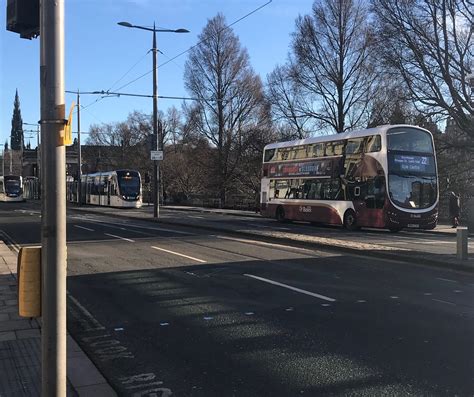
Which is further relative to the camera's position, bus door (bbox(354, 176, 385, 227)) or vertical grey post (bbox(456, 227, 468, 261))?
bus door (bbox(354, 176, 385, 227))

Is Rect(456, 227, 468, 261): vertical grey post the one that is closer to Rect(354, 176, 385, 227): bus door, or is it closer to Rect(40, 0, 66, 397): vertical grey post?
Rect(354, 176, 385, 227): bus door

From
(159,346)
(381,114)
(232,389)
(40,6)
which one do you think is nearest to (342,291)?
(159,346)

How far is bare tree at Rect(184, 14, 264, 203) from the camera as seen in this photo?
51.2 m

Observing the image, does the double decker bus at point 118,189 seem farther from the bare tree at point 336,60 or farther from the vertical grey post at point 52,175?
the vertical grey post at point 52,175

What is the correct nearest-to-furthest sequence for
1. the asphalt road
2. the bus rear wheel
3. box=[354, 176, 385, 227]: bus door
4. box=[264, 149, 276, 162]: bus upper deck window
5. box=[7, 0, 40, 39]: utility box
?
box=[7, 0, 40, 39]: utility box < the asphalt road < box=[354, 176, 385, 227]: bus door < the bus rear wheel < box=[264, 149, 276, 162]: bus upper deck window

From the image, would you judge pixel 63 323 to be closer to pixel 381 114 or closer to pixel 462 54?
pixel 462 54

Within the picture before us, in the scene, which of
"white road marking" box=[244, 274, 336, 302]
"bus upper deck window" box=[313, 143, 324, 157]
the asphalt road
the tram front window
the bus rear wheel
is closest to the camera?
the asphalt road

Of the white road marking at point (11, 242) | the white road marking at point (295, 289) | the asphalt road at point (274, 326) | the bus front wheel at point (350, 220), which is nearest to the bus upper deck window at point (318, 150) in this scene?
the bus front wheel at point (350, 220)

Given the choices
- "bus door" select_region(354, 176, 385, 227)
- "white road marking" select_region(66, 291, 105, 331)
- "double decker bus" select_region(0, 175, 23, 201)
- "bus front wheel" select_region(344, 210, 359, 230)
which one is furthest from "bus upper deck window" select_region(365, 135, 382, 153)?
"double decker bus" select_region(0, 175, 23, 201)

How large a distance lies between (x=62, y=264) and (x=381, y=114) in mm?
36997

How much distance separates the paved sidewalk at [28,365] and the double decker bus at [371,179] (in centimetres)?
1760

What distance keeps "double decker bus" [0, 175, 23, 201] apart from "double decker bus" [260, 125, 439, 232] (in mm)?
45867

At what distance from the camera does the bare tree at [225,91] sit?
5122 cm

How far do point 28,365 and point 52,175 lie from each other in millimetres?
2577
